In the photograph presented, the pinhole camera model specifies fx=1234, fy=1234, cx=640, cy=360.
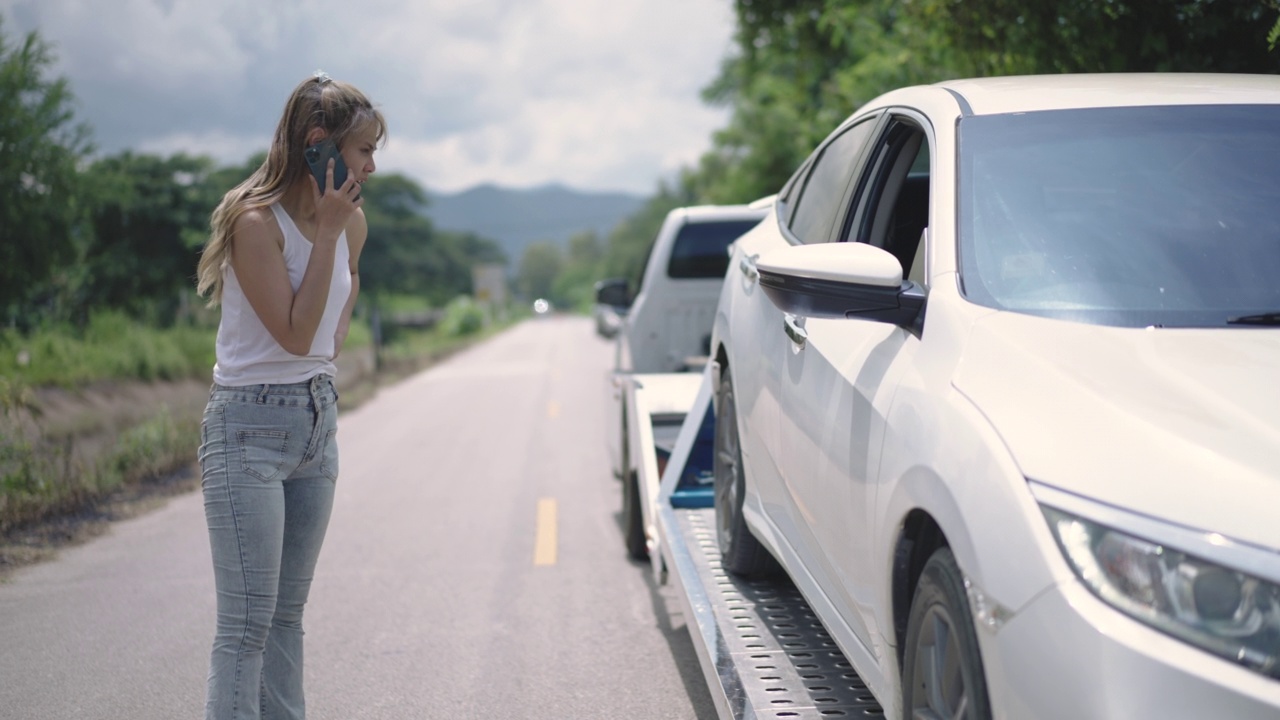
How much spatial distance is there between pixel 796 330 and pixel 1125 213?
1029 millimetres

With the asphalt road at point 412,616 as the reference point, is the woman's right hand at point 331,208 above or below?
above

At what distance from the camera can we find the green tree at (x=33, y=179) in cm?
1378

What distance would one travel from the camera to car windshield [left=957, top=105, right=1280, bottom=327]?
9.59ft

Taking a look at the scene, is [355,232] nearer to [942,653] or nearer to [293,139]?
[293,139]

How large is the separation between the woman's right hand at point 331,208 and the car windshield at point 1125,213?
5.40 feet

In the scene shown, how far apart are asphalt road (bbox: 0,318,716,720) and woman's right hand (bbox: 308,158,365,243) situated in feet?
7.02

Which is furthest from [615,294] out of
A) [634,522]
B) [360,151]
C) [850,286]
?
[850,286]

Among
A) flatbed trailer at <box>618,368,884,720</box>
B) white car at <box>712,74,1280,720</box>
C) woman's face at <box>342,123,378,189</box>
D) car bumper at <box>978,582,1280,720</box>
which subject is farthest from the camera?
flatbed trailer at <box>618,368,884,720</box>

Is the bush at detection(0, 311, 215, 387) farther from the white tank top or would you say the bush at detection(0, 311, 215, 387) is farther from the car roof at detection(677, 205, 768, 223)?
the white tank top

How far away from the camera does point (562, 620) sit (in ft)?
20.2

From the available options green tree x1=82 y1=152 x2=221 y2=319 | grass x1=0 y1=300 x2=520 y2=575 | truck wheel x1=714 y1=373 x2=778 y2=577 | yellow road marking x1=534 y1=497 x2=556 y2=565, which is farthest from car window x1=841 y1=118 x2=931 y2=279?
green tree x1=82 y1=152 x2=221 y2=319

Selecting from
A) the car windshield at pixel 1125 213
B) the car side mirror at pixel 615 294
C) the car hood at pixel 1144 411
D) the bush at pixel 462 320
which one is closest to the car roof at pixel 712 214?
the car side mirror at pixel 615 294

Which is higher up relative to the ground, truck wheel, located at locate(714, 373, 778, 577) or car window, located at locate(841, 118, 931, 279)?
car window, located at locate(841, 118, 931, 279)

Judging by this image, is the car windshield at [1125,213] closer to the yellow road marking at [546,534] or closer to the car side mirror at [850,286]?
the car side mirror at [850,286]
